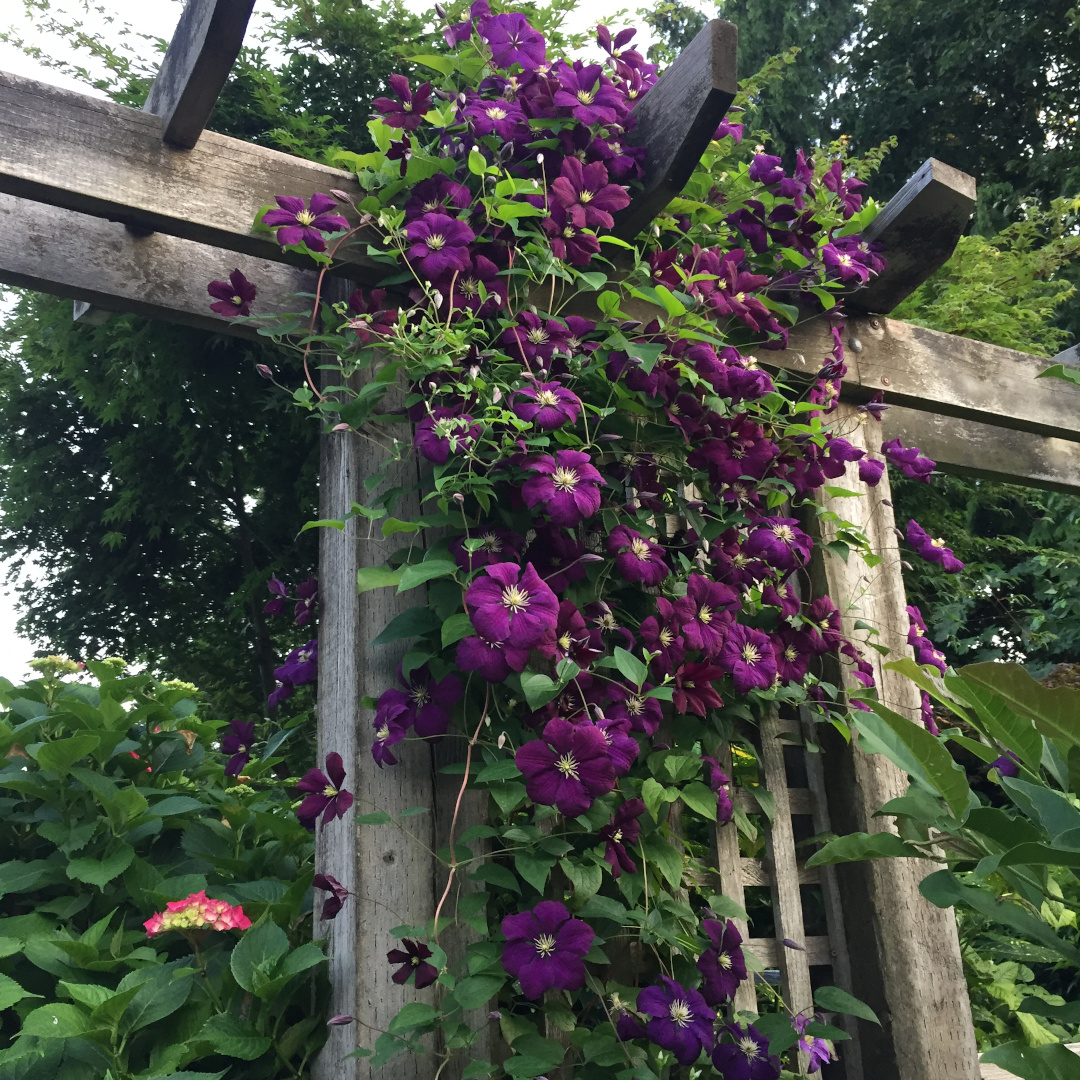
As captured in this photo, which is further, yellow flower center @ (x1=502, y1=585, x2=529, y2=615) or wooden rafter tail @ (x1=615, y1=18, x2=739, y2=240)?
A: wooden rafter tail @ (x1=615, y1=18, x2=739, y2=240)

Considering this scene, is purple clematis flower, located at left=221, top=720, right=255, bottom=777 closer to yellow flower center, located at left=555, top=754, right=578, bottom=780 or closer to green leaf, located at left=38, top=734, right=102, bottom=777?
green leaf, located at left=38, top=734, right=102, bottom=777

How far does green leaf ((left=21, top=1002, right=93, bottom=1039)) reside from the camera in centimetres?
113

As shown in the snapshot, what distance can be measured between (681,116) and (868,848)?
129 centimetres

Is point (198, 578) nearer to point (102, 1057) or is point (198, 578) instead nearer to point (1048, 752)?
point (102, 1057)

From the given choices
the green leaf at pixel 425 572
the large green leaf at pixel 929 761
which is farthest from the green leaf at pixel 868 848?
the green leaf at pixel 425 572

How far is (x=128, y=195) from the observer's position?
1.42 meters

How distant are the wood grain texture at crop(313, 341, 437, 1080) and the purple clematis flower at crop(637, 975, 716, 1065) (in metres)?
0.31

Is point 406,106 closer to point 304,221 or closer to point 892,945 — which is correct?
point 304,221

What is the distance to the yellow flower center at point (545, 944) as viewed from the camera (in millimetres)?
1199

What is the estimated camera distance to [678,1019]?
1273 mm

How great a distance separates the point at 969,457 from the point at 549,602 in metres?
1.75

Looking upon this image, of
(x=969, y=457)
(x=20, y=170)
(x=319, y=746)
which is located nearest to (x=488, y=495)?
(x=319, y=746)

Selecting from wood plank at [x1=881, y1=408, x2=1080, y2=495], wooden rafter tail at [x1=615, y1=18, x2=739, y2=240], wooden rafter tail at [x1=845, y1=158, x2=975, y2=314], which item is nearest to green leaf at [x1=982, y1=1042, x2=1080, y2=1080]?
wooden rafter tail at [x1=615, y1=18, x2=739, y2=240]

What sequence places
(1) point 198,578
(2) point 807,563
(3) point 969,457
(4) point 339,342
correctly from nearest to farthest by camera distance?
(4) point 339,342
(2) point 807,563
(3) point 969,457
(1) point 198,578
